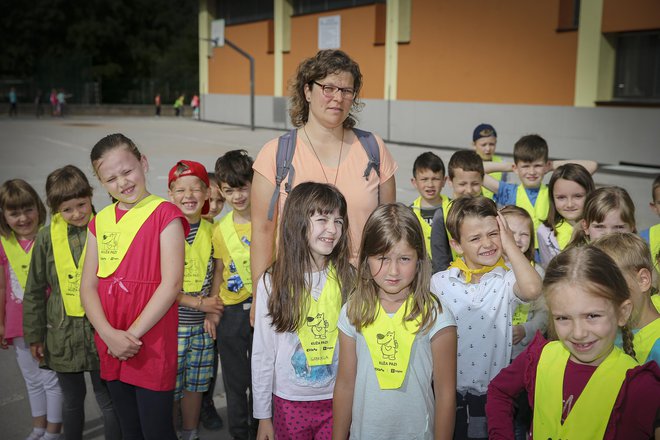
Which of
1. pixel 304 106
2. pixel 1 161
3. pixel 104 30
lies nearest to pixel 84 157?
pixel 1 161

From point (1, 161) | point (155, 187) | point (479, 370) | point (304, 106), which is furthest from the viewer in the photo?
point (1, 161)

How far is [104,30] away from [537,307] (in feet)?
172

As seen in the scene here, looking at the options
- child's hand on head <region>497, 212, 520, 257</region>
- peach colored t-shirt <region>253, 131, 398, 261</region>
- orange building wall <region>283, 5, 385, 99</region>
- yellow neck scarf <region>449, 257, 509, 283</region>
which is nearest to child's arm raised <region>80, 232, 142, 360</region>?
peach colored t-shirt <region>253, 131, 398, 261</region>

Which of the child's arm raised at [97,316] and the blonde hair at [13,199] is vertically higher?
Result: the blonde hair at [13,199]

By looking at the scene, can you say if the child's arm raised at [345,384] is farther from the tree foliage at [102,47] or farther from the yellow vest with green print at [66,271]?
the tree foliage at [102,47]

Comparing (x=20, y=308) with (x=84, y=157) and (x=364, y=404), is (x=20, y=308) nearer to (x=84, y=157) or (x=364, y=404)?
(x=364, y=404)

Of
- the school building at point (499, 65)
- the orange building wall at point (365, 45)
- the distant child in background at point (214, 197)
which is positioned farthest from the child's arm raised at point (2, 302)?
the orange building wall at point (365, 45)

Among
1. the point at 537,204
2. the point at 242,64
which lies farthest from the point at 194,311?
the point at 242,64

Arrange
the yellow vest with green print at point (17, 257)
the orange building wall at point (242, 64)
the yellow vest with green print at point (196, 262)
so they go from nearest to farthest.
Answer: the yellow vest with green print at point (196, 262)
the yellow vest with green print at point (17, 257)
the orange building wall at point (242, 64)

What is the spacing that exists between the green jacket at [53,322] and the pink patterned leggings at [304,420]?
1171 millimetres

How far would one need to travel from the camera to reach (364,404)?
2.37 metres

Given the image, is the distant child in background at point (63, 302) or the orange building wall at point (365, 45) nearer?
the distant child in background at point (63, 302)

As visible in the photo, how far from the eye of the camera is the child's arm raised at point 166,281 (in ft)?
8.95

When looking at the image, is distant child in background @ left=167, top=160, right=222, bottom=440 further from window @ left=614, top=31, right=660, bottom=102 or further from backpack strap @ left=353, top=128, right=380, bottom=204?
window @ left=614, top=31, right=660, bottom=102
